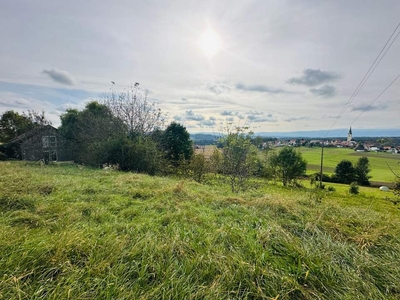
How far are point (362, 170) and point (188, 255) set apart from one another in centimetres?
3328

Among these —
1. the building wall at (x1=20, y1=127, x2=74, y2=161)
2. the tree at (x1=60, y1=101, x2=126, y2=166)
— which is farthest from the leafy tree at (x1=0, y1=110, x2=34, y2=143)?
the tree at (x1=60, y1=101, x2=126, y2=166)

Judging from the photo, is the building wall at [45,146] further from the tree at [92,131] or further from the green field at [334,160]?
the green field at [334,160]

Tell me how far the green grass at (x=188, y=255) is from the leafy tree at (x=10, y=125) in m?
23.4

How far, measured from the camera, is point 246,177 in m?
9.27

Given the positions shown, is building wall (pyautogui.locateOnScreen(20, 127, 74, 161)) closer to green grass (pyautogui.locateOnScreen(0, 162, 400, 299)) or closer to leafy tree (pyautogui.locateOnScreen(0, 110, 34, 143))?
leafy tree (pyautogui.locateOnScreen(0, 110, 34, 143))

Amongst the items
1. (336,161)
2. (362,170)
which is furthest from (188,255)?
(336,161)

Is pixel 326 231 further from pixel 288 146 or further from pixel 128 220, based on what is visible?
pixel 288 146

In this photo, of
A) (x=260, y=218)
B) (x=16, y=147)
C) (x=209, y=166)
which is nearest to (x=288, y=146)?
(x=209, y=166)

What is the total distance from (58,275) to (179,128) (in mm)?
15428

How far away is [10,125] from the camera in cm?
1997

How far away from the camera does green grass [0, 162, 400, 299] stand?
1506 millimetres

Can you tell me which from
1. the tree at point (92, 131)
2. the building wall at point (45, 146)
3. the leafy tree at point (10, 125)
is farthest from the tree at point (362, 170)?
the leafy tree at point (10, 125)

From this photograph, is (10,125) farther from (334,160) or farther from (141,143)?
(334,160)

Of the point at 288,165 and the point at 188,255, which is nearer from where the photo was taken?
the point at 188,255
